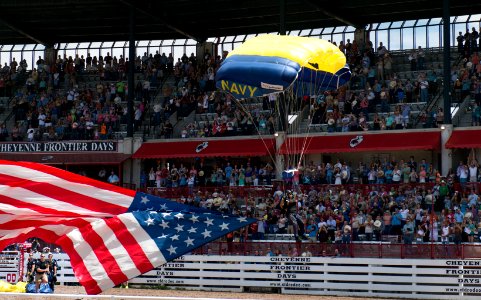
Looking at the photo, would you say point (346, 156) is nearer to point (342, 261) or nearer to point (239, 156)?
point (239, 156)

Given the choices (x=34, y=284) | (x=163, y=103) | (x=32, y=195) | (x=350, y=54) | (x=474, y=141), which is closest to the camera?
(x=32, y=195)

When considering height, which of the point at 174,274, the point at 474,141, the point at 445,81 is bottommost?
the point at 174,274

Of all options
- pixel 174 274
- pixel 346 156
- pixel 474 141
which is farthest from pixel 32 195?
pixel 346 156

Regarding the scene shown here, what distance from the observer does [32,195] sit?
12328mm

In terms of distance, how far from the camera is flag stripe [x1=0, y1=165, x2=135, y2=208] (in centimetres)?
1222

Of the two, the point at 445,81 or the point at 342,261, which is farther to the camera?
the point at 445,81

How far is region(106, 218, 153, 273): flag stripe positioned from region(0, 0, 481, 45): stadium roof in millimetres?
29024

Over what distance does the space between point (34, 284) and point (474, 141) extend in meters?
17.0

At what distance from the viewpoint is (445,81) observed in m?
36.2

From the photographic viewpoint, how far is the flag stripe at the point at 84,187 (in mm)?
12219

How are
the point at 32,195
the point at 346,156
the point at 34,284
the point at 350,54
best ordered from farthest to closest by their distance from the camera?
the point at 350,54 → the point at 346,156 → the point at 34,284 → the point at 32,195

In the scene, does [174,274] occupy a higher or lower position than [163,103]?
lower

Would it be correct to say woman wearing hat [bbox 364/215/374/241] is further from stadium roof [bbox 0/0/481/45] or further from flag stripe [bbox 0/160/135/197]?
flag stripe [bbox 0/160/135/197]

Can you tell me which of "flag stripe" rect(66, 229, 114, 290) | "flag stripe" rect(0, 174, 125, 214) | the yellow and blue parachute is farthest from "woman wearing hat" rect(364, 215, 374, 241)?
"flag stripe" rect(66, 229, 114, 290)
